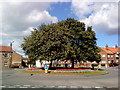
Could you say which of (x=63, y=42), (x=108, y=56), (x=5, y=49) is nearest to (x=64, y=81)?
(x=63, y=42)

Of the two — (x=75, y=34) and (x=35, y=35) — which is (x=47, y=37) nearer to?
(x=35, y=35)

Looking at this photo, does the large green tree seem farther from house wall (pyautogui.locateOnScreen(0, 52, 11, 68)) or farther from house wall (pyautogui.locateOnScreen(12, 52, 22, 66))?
house wall (pyautogui.locateOnScreen(12, 52, 22, 66))

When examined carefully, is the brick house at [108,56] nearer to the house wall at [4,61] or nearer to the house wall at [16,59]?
Answer: the house wall at [16,59]

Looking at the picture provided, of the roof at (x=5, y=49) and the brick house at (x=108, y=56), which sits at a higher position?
the roof at (x=5, y=49)

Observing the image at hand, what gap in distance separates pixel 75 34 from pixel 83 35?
166cm

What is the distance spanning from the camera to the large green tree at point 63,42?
27234 millimetres

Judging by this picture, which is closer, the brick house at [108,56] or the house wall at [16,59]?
the house wall at [16,59]

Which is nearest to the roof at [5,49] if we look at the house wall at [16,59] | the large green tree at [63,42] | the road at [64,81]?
the house wall at [16,59]

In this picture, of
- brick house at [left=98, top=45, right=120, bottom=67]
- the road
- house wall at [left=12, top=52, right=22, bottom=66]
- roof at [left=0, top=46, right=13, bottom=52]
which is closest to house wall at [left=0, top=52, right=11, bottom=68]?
roof at [left=0, top=46, right=13, bottom=52]

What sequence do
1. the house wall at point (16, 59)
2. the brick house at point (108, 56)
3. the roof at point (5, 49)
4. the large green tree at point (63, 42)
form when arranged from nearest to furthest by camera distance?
the large green tree at point (63, 42) < the roof at point (5, 49) < the house wall at point (16, 59) < the brick house at point (108, 56)

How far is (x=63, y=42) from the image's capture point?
28141 mm

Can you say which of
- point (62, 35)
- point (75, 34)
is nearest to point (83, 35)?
point (75, 34)

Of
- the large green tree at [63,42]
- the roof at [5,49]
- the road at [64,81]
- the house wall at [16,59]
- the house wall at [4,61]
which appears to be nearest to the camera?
the road at [64,81]

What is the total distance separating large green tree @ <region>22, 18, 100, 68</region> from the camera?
2723cm
